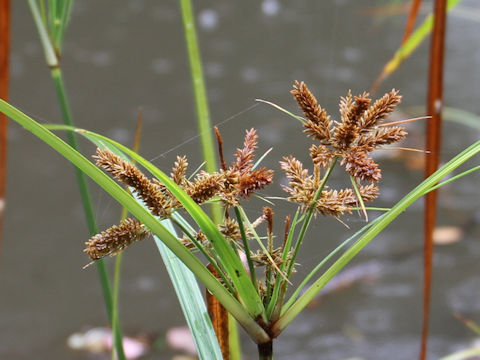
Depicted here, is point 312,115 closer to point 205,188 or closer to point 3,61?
point 205,188

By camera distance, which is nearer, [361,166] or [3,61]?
[361,166]

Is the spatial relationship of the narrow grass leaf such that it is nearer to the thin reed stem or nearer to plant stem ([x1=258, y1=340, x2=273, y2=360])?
plant stem ([x1=258, y1=340, x2=273, y2=360])

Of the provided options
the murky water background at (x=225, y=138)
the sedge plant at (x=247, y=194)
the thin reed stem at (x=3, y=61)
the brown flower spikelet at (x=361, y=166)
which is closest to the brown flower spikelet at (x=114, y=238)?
the sedge plant at (x=247, y=194)

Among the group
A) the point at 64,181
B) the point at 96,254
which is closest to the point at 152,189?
the point at 96,254

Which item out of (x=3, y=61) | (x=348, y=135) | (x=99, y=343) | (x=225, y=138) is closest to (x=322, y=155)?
(x=348, y=135)

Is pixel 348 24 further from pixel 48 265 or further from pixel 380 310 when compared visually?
pixel 48 265

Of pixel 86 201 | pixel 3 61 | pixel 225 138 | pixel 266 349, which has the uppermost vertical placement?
pixel 225 138

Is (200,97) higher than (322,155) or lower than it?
higher
